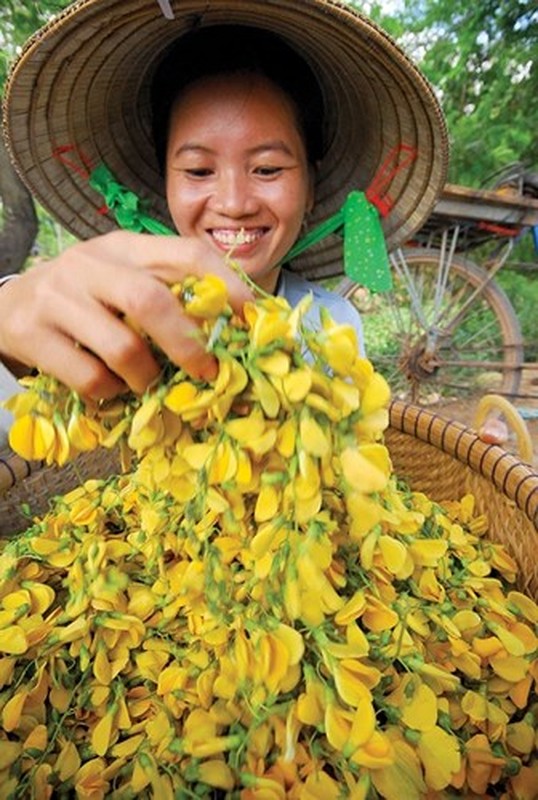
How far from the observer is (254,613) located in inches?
21.3

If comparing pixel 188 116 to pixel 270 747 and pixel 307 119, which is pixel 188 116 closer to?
pixel 307 119

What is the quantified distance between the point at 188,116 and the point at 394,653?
2.43 ft

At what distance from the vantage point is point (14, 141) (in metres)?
0.91

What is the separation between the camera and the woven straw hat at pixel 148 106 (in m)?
0.74

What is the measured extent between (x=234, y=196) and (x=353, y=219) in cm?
24

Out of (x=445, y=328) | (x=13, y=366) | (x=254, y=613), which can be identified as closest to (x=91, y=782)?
(x=254, y=613)

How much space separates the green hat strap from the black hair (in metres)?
0.14

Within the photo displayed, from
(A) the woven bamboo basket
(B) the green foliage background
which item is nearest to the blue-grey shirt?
(A) the woven bamboo basket

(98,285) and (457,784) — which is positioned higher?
(98,285)

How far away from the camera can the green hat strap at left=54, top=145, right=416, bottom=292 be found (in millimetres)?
962

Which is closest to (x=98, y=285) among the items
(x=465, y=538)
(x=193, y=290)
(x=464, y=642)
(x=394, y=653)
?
(x=193, y=290)

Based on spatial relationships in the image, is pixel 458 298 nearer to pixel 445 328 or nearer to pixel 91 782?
pixel 445 328

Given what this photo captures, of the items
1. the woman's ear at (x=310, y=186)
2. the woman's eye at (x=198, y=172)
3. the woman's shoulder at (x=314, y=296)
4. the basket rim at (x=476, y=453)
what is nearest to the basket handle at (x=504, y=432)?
the basket rim at (x=476, y=453)

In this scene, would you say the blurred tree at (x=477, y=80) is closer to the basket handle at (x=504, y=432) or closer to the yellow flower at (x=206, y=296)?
the basket handle at (x=504, y=432)
